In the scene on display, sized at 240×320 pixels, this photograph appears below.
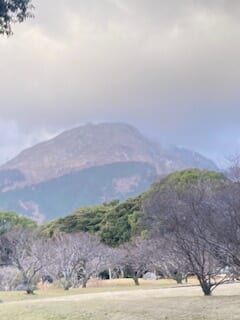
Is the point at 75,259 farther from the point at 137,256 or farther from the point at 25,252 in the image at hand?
the point at 137,256


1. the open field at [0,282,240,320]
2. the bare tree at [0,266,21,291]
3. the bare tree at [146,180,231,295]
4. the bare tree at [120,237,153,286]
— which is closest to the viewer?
the open field at [0,282,240,320]

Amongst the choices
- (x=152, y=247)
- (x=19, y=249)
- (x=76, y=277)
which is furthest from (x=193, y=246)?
(x=76, y=277)

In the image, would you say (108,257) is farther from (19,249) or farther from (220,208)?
(220,208)

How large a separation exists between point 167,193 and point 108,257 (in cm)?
2263

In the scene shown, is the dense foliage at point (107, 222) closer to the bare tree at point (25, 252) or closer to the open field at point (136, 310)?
the bare tree at point (25, 252)

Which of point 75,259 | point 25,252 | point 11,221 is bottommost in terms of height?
point 75,259

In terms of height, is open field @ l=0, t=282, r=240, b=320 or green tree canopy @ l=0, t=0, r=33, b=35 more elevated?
green tree canopy @ l=0, t=0, r=33, b=35

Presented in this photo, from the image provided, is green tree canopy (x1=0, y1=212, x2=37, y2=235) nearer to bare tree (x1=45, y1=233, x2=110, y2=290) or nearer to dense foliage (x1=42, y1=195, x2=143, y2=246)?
dense foliage (x1=42, y1=195, x2=143, y2=246)

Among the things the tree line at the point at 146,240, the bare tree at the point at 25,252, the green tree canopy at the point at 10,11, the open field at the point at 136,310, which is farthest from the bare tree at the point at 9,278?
the green tree canopy at the point at 10,11

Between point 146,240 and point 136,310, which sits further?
point 146,240

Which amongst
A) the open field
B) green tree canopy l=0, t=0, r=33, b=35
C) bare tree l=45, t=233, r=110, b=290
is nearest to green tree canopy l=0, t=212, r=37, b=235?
bare tree l=45, t=233, r=110, b=290

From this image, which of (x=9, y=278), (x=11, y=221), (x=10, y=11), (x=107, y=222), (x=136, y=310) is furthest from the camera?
(x=11, y=221)

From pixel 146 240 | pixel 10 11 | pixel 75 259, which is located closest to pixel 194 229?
pixel 10 11

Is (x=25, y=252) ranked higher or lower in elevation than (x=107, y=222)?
lower
